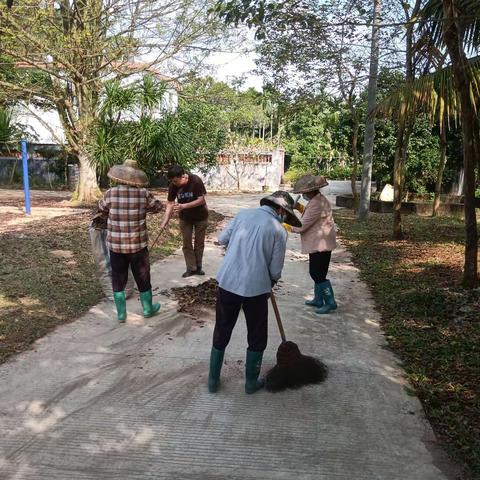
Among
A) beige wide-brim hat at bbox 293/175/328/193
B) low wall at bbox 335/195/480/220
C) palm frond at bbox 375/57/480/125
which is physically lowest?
low wall at bbox 335/195/480/220

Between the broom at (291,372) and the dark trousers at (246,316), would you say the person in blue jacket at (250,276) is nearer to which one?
the dark trousers at (246,316)

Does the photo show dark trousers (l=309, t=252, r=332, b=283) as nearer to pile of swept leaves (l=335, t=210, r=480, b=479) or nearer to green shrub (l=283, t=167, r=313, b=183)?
pile of swept leaves (l=335, t=210, r=480, b=479)

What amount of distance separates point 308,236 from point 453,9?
119 inches

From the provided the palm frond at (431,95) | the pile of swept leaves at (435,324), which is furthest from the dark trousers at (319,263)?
the palm frond at (431,95)

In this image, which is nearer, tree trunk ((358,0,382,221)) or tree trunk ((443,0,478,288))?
tree trunk ((443,0,478,288))

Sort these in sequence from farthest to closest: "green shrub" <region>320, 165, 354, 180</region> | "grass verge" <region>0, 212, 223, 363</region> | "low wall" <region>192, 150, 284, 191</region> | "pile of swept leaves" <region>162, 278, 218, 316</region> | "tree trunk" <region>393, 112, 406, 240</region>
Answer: "low wall" <region>192, 150, 284, 191</region> → "green shrub" <region>320, 165, 354, 180</region> → "tree trunk" <region>393, 112, 406, 240</region> → "pile of swept leaves" <region>162, 278, 218, 316</region> → "grass verge" <region>0, 212, 223, 363</region>

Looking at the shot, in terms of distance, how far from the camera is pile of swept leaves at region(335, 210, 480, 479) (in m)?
3.50

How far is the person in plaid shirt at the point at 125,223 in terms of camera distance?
16.8 feet

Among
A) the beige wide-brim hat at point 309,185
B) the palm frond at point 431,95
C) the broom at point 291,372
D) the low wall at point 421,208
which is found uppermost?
the palm frond at point 431,95

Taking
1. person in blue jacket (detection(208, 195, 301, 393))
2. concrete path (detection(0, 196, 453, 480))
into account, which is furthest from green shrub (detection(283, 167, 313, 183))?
person in blue jacket (detection(208, 195, 301, 393))

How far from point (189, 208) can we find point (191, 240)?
0.53 m

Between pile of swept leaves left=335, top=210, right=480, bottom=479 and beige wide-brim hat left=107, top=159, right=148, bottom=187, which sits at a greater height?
beige wide-brim hat left=107, top=159, right=148, bottom=187

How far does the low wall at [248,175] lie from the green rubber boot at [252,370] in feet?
72.0

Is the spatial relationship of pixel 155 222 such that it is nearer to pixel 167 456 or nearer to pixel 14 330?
pixel 14 330
